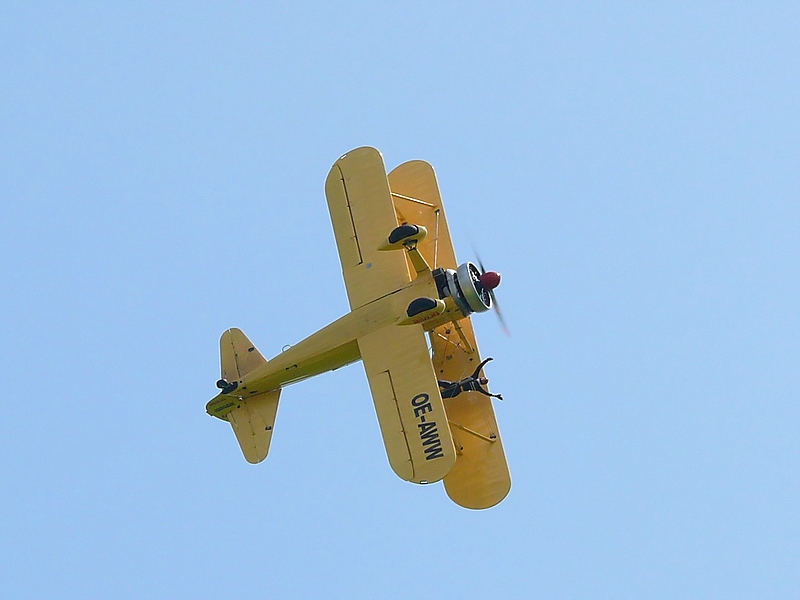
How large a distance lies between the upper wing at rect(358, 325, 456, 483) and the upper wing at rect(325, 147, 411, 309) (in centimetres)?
113

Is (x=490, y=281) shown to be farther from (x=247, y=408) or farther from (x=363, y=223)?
(x=247, y=408)

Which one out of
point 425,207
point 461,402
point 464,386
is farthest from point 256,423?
point 425,207

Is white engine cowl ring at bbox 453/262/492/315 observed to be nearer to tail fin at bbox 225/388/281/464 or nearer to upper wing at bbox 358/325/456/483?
upper wing at bbox 358/325/456/483

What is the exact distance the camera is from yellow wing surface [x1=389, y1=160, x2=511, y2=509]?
2467 cm

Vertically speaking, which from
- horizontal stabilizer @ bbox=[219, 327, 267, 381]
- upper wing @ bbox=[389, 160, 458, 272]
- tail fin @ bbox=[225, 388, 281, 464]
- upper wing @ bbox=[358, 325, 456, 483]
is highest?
upper wing @ bbox=[389, 160, 458, 272]

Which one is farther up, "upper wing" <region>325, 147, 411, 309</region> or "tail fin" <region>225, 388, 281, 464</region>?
"upper wing" <region>325, 147, 411, 309</region>

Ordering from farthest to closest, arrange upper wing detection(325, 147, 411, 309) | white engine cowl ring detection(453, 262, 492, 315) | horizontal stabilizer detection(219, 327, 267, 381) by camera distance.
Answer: horizontal stabilizer detection(219, 327, 267, 381), upper wing detection(325, 147, 411, 309), white engine cowl ring detection(453, 262, 492, 315)

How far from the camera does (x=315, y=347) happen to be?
24844 millimetres

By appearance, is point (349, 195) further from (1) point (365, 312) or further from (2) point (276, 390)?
(2) point (276, 390)

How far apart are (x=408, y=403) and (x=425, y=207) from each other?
5.28 m

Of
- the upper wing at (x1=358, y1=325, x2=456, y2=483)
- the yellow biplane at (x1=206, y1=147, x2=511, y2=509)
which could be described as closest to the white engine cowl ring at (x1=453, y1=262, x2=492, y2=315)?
the yellow biplane at (x1=206, y1=147, x2=511, y2=509)

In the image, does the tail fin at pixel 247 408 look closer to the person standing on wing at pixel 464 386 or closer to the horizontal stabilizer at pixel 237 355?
the horizontal stabilizer at pixel 237 355

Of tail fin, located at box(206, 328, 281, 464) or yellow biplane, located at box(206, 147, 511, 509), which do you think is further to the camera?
tail fin, located at box(206, 328, 281, 464)

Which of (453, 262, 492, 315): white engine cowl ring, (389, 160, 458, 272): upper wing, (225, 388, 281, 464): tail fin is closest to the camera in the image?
(453, 262, 492, 315): white engine cowl ring
